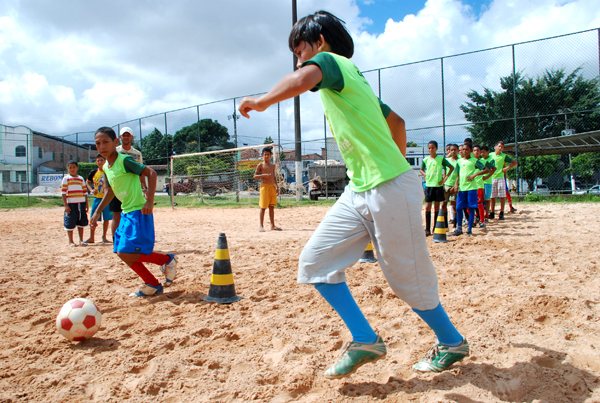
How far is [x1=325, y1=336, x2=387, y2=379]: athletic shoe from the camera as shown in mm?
1960

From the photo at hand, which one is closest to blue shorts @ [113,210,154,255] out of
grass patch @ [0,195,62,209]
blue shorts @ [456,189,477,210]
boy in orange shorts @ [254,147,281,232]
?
boy in orange shorts @ [254,147,281,232]

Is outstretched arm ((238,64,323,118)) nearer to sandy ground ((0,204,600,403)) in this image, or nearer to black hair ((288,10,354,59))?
black hair ((288,10,354,59))

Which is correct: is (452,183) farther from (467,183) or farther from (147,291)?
(147,291)

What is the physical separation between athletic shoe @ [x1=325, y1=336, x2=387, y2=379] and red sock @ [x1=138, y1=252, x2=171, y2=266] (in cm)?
236

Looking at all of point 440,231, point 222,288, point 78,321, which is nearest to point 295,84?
point 78,321

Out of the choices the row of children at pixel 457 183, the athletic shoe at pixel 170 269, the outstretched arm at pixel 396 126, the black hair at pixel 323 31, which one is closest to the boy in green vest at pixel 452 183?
the row of children at pixel 457 183

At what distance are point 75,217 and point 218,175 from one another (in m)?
13.6

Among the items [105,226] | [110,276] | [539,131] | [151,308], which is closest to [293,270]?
[151,308]

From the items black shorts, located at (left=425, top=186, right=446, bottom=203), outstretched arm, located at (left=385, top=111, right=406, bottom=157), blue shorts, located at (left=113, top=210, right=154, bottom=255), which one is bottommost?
blue shorts, located at (left=113, top=210, right=154, bottom=255)

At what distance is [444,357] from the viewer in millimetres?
2064

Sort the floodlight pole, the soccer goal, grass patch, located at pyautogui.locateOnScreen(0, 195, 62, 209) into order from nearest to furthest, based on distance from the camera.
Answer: grass patch, located at pyautogui.locateOnScreen(0, 195, 62, 209), the floodlight pole, the soccer goal

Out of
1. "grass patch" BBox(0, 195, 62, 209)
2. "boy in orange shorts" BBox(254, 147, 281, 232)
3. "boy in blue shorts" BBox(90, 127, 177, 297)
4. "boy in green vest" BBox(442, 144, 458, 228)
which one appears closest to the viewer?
"boy in blue shorts" BBox(90, 127, 177, 297)

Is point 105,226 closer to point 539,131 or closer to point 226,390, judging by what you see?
point 226,390

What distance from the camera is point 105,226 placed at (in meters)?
7.36
